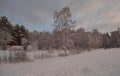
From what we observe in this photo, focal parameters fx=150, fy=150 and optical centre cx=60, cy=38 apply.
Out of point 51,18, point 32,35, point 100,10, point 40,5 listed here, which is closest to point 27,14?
point 40,5

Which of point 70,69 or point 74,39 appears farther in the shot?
point 74,39

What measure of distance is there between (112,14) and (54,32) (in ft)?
28.6

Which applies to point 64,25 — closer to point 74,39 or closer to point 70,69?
point 74,39

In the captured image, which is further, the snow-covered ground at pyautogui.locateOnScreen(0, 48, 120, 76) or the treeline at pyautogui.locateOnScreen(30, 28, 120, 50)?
the treeline at pyautogui.locateOnScreen(30, 28, 120, 50)

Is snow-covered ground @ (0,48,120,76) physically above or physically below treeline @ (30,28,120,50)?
below

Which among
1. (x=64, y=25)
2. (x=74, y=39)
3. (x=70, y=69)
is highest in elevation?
(x=64, y=25)

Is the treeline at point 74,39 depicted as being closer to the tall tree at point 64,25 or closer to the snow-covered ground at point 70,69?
the tall tree at point 64,25

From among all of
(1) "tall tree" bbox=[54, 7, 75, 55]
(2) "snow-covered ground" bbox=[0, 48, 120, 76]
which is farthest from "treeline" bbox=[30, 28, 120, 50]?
(2) "snow-covered ground" bbox=[0, 48, 120, 76]

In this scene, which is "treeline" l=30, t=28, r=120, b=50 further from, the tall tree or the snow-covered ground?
the snow-covered ground

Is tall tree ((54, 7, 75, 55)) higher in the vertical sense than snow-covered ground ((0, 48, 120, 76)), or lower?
higher

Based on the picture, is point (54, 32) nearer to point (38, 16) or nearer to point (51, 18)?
point (51, 18)

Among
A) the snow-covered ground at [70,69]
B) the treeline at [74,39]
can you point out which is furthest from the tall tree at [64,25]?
the snow-covered ground at [70,69]

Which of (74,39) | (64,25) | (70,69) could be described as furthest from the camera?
(74,39)

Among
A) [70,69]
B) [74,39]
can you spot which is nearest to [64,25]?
[74,39]
